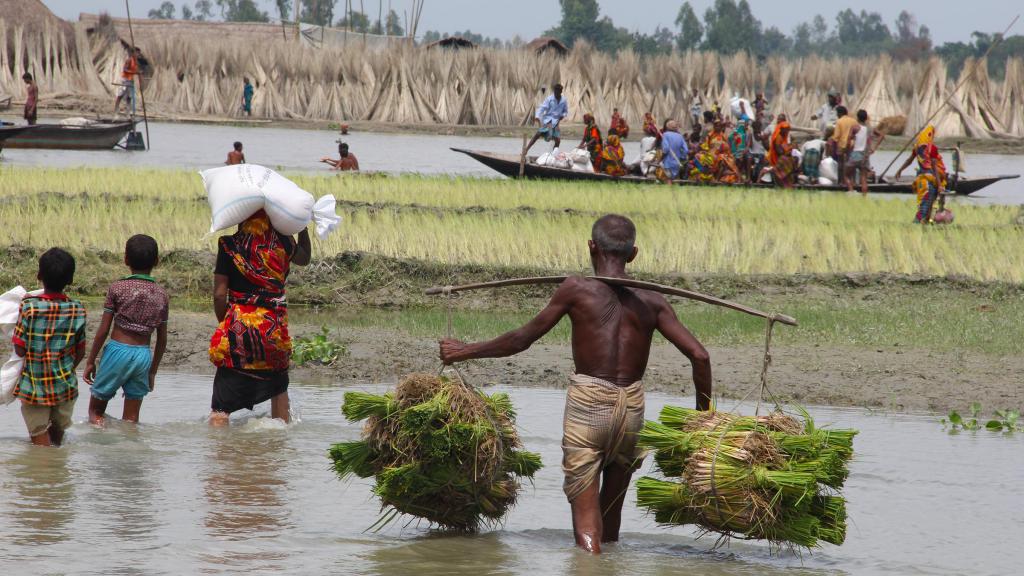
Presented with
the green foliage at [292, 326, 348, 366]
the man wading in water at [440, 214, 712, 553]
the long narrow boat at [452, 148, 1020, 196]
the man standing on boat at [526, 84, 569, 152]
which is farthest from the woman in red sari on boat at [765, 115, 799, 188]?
the man wading in water at [440, 214, 712, 553]

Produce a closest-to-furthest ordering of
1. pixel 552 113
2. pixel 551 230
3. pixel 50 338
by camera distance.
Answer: pixel 50 338
pixel 551 230
pixel 552 113

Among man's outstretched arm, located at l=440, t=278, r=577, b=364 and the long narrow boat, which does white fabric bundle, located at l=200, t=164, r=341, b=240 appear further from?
the long narrow boat

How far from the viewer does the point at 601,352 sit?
4.52 metres

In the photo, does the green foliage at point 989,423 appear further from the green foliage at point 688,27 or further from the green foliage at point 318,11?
the green foliage at point 688,27

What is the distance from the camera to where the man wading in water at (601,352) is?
14.7 feet

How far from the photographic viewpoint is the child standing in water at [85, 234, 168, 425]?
6160 millimetres

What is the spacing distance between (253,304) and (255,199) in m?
0.50

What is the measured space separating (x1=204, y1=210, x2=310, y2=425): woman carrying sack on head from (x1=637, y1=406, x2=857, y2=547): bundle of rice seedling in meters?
2.29

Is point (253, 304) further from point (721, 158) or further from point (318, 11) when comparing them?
point (318, 11)

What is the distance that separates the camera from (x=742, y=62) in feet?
123

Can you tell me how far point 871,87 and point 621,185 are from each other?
18731mm

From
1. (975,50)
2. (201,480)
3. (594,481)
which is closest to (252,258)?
(201,480)

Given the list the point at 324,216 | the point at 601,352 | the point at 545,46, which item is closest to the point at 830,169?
the point at 324,216

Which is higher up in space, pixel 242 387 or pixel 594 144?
pixel 594 144
